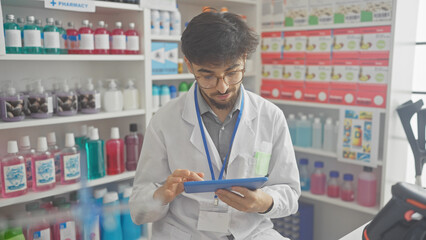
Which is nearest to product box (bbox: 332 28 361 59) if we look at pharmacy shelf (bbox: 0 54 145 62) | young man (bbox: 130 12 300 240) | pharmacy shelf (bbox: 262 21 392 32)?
pharmacy shelf (bbox: 262 21 392 32)

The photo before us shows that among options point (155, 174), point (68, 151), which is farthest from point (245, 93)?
point (68, 151)

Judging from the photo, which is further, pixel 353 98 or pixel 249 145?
pixel 353 98

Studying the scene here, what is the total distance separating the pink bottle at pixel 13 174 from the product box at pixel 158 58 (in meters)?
1.04

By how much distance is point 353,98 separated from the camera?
288 centimetres

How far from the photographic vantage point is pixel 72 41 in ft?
7.70

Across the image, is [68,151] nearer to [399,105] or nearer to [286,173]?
[286,173]

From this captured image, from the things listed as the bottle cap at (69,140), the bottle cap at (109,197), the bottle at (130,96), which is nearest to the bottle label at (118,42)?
the bottle at (130,96)

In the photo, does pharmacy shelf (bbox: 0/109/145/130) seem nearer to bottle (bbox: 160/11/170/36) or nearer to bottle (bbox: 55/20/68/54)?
bottle (bbox: 55/20/68/54)

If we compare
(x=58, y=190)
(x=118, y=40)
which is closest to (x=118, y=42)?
(x=118, y=40)

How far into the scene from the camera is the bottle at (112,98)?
2.53m

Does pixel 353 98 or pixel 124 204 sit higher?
pixel 353 98

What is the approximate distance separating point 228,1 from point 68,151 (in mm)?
1773

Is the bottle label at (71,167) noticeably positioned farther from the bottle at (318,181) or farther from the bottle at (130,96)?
the bottle at (318,181)

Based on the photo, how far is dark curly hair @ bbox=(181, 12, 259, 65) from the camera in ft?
4.93
